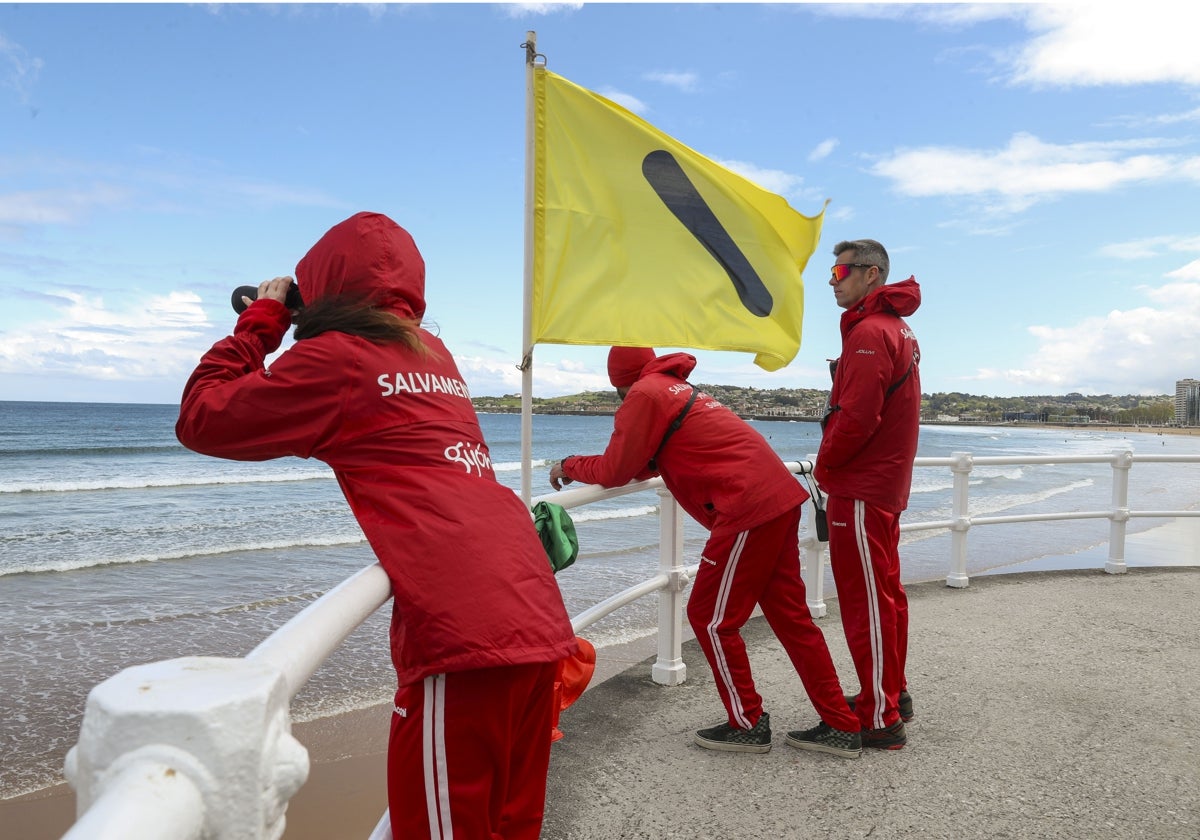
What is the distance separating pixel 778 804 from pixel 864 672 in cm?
81

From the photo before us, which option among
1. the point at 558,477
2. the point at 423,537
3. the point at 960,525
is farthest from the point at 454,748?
the point at 960,525

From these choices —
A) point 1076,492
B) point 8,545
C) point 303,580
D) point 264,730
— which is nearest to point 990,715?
point 264,730

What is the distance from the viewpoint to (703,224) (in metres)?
4.02

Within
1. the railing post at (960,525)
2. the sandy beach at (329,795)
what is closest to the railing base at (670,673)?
the sandy beach at (329,795)

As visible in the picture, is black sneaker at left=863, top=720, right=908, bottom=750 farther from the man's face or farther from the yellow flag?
the man's face

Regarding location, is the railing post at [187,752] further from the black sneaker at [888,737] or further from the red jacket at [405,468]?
the black sneaker at [888,737]

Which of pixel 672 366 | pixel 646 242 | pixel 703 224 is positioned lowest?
pixel 672 366

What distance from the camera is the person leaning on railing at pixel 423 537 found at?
69.0 inches

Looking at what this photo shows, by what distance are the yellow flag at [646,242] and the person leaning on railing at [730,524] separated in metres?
0.32

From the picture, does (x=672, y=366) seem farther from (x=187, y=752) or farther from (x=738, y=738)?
(x=187, y=752)

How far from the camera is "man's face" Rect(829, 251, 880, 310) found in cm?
396

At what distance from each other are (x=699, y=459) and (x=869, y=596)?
3.16 feet

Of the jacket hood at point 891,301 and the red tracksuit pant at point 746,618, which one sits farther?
the jacket hood at point 891,301

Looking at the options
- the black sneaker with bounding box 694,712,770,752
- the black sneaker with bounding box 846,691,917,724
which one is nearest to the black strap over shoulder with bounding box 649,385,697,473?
the black sneaker with bounding box 694,712,770,752
